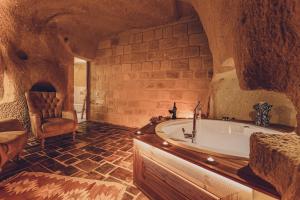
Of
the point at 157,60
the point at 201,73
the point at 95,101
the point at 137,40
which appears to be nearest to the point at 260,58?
the point at 201,73

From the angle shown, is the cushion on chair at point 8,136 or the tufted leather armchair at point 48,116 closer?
the cushion on chair at point 8,136

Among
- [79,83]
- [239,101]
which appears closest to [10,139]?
[239,101]

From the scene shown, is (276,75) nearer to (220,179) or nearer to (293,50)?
(293,50)

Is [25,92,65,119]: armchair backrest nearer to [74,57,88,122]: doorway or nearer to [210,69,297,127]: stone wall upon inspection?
[210,69,297,127]: stone wall

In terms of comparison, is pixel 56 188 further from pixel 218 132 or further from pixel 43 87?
pixel 43 87

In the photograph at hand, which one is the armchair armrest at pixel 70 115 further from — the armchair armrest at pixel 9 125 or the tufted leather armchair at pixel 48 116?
the armchair armrest at pixel 9 125

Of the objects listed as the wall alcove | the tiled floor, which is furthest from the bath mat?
the wall alcove

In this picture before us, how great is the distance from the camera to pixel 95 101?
17.8 feet

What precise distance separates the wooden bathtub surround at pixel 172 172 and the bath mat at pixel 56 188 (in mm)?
347

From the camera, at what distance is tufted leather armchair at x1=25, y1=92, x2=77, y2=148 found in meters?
2.83

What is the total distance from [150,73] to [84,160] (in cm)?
279

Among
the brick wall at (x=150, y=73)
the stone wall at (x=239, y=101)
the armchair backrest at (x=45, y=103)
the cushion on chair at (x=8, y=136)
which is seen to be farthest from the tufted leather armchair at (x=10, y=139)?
the stone wall at (x=239, y=101)

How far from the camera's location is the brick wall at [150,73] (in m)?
3.73

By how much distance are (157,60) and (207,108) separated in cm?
188
